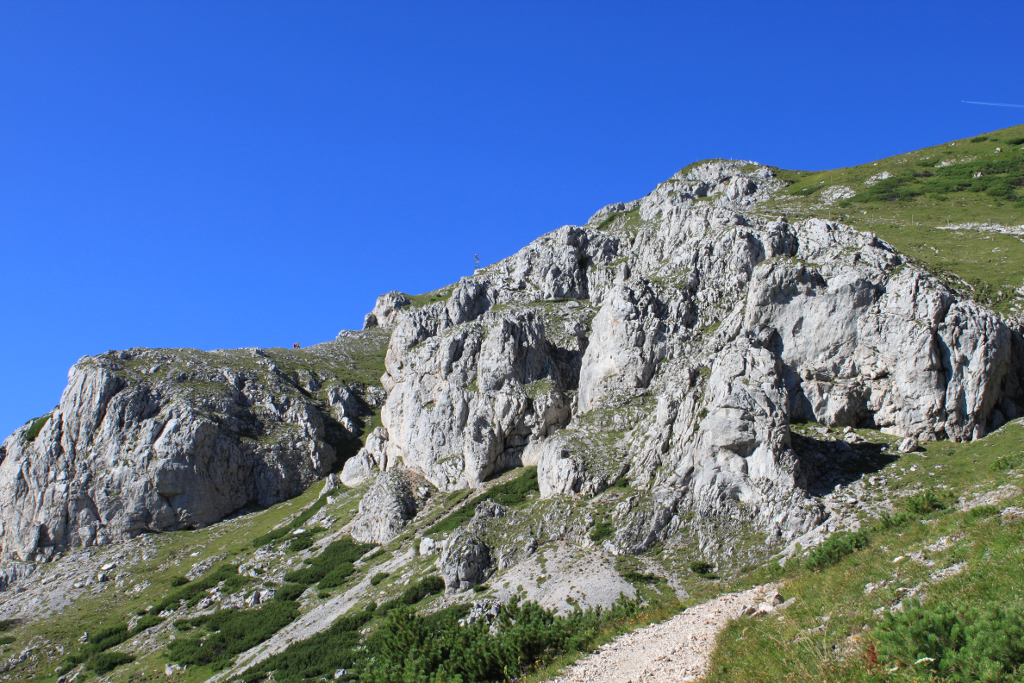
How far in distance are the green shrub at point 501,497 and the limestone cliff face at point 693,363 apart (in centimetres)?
527

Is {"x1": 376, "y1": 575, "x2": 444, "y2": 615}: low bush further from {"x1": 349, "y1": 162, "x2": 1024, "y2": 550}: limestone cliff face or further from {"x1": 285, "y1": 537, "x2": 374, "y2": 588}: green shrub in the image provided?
{"x1": 285, "y1": 537, "x2": 374, "y2": 588}: green shrub

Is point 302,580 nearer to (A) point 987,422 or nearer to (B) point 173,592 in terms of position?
(B) point 173,592

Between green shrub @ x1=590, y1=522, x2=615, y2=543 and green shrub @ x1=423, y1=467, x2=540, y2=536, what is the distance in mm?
15192

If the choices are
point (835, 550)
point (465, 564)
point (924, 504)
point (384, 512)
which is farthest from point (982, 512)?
point (384, 512)

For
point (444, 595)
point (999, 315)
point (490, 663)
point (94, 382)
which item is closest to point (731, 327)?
point (999, 315)

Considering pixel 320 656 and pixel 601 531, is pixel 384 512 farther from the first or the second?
pixel 601 531

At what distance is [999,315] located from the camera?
152ft

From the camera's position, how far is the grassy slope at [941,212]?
177 feet

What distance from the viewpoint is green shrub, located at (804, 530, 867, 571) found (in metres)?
24.0

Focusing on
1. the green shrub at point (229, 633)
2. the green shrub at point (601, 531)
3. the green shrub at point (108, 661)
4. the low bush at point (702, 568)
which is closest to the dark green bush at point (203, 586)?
the green shrub at point (229, 633)

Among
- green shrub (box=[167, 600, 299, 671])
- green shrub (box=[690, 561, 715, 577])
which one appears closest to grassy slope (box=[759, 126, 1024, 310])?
green shrub (box=[690, 561, 715, 577])

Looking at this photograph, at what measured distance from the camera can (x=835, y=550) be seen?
24.2 metres

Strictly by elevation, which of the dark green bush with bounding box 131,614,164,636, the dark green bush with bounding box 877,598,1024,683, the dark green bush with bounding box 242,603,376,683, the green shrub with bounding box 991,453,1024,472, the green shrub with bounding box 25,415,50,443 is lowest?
the dark green bush with bounding box 242,603,376,683

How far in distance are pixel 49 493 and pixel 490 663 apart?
97.8 meters
